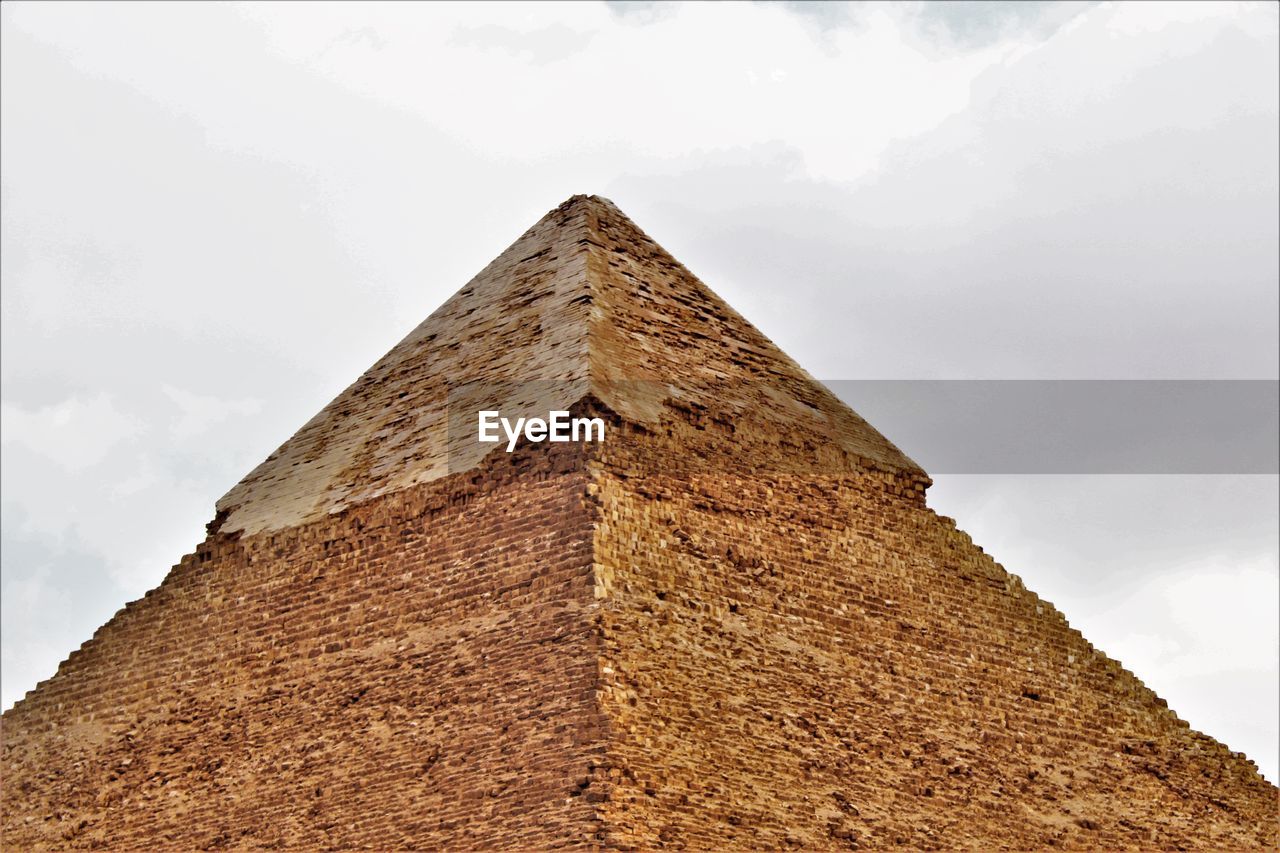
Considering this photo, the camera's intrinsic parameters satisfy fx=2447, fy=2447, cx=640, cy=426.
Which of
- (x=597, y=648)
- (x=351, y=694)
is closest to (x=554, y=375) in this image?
(x=351, y=694)

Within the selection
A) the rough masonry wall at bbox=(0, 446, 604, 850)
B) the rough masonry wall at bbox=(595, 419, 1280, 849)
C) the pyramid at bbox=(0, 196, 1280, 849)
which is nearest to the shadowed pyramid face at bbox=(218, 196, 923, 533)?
the pyramid at bbox=(0, 196, 1280, 849)

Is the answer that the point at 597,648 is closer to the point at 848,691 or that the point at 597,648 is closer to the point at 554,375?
the point at 848,691

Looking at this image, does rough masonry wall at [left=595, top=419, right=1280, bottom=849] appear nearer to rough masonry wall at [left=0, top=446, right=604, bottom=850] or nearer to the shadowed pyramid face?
rough masonry wall at [left=0, top=446, right=604, bottom=850]

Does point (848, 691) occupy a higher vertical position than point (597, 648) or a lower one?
higher

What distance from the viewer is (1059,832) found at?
973 inches

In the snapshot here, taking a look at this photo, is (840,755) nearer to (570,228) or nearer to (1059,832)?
(1059,832)

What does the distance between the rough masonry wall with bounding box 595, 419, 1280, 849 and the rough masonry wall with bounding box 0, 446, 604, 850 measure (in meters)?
0.59

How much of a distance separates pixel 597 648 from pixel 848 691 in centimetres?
353

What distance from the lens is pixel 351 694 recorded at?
23797 mm

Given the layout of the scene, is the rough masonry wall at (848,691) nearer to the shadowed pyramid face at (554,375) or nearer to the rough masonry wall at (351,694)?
the rough masonry wall at (351,694)

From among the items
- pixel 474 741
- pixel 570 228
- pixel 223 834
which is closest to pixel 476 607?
pixel 474 741

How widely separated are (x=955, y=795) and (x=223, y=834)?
7.20 m

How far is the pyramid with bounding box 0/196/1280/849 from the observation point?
22.0 meters

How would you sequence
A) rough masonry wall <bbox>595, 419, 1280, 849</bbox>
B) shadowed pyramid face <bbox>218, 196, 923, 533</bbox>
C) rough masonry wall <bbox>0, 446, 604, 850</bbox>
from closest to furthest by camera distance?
rough masonry wall <bbox>0, 446, 604, 850</bbox>, rough masonry wall <bbox>595, 419, 1280, 849</bbox>, shadowed pyramid face <bbox>218, 196, 923, 533</bbox>
